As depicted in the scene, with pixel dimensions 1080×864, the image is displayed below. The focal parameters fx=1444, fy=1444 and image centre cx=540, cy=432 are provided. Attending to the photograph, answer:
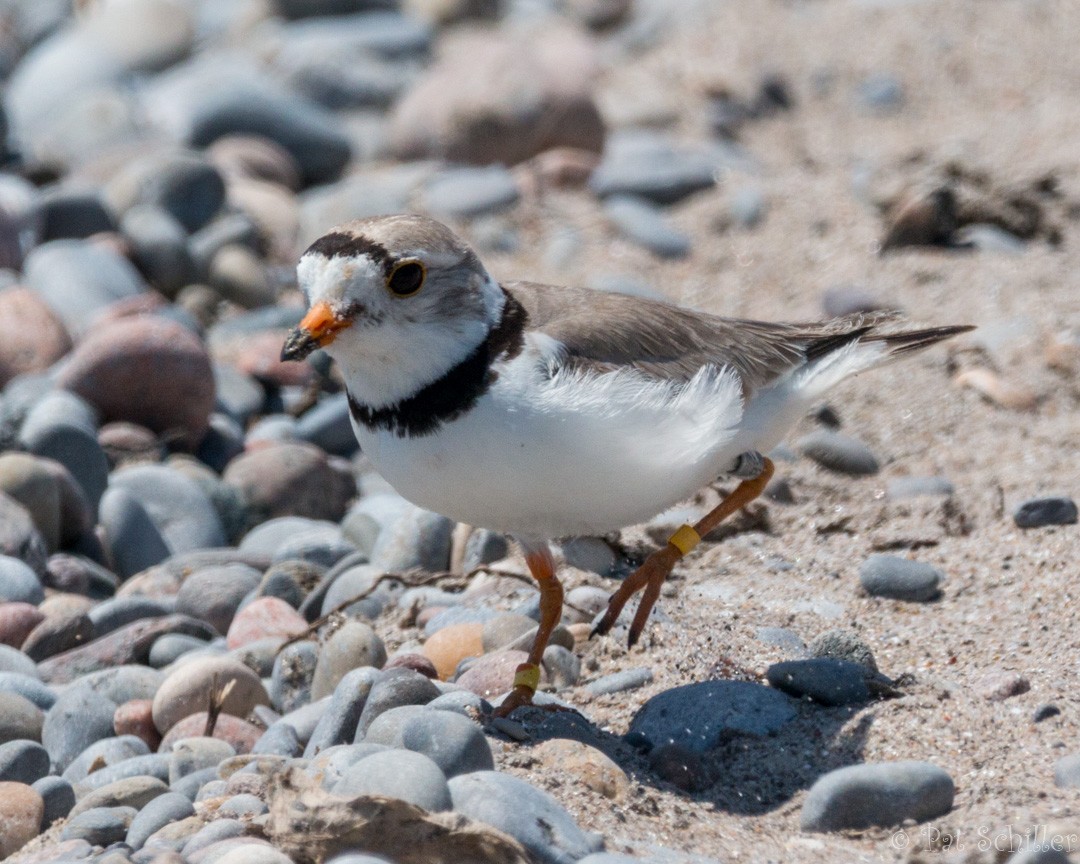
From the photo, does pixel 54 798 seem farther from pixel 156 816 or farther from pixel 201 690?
pixel 201 690

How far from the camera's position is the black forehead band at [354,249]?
11.5 feet

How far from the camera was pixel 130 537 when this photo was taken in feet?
18.7

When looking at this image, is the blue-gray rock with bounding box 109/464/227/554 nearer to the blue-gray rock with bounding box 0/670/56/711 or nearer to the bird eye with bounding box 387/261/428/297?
the blue-gray rock with bounding box 0/670/56/711

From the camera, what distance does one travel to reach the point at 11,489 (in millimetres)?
5348

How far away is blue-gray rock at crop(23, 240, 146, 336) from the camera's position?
7173mm

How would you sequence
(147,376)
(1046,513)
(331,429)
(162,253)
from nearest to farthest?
(1046,513), (147,376), (331,429), (162,253)

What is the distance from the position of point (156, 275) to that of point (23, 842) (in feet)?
15.2

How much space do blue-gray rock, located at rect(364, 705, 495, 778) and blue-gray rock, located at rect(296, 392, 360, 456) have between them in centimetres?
314

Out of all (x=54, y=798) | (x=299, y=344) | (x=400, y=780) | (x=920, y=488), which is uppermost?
(x=299, y=344)

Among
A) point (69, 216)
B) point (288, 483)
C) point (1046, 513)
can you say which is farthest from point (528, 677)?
point (69, 216)

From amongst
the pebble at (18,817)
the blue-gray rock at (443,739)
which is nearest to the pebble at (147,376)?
the pebble at (18,817)

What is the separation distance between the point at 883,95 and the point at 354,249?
7150 mm

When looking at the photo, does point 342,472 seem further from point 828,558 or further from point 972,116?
point 972,116

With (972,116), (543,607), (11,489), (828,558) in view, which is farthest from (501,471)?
(972,116)
